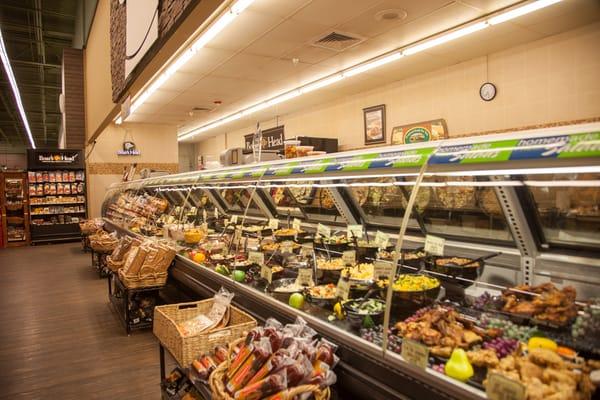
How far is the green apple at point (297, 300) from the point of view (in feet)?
8.11

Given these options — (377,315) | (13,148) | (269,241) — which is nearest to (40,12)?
(269,241)

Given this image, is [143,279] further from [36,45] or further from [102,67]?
[36,45]

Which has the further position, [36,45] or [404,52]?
[36,45]

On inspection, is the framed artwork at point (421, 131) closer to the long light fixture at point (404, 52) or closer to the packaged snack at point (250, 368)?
the long light fixture at point (404, 52)

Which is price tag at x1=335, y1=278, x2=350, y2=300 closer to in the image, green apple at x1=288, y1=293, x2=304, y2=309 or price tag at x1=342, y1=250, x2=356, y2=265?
green apple at x1=288, y1=293, x2=304, y2=309

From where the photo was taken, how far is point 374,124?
8.62m

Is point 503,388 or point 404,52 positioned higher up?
point 404,52

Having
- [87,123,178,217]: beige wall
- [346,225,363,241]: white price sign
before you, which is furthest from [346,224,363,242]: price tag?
[87,123,178,217]: beige wall

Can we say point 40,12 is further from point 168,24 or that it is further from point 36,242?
point 168,24

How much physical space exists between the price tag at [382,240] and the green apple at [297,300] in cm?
96

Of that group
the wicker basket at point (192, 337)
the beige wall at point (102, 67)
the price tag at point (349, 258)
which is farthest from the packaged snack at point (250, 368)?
the beige wall at point (102, 67)

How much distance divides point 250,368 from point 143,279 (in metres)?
3.14

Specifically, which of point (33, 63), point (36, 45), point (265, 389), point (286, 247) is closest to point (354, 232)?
point (286, 247)

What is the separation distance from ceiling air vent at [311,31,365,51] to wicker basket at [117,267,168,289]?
12.8 ft
